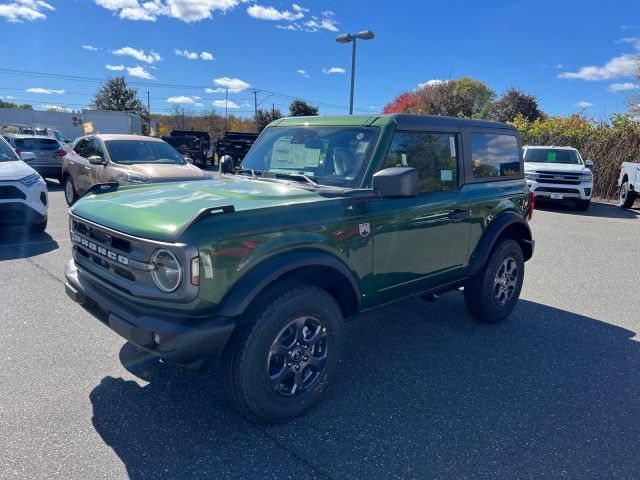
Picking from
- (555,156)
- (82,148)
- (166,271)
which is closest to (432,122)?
(166,271)

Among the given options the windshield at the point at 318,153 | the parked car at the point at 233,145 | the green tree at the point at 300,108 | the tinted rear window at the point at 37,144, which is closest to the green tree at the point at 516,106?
the green tree at the point at 300,108

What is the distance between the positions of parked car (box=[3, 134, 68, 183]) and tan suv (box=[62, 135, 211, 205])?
16.8 ft

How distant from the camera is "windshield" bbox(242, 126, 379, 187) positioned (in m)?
3.58

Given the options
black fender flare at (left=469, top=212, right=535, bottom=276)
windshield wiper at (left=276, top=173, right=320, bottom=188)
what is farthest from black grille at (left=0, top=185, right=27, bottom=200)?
black fender flare at (left=469, top=212, right=535, bottom=276)

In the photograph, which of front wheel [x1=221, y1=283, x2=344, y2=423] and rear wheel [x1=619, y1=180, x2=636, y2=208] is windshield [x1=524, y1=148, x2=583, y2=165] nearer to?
rear wheel [x1=619, y1=180, x2=636, y2=208]

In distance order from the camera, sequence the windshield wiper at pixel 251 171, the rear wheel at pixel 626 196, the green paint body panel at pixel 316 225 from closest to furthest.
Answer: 1. the green paint body panel at pixel 316 225
2. the windshield wiper at pixel 251 171
3. the rear wheel at pixel 626 196

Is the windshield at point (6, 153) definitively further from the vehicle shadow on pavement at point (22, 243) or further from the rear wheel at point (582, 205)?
the rear wheel at point (582, 205)

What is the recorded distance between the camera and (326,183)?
3596 mm

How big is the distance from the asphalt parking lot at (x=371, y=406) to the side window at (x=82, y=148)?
649 cm

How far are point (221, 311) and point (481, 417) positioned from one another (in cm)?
184

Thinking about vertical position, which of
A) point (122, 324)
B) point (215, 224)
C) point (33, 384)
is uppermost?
point (215, 224)

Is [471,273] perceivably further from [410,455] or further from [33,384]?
[33,384]

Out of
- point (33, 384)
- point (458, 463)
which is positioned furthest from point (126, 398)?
point (458, 463)

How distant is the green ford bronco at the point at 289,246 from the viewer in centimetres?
262
